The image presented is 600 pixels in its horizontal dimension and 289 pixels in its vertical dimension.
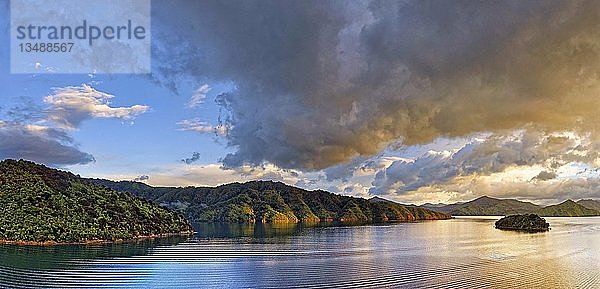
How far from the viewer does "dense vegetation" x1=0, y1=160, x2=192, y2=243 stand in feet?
330

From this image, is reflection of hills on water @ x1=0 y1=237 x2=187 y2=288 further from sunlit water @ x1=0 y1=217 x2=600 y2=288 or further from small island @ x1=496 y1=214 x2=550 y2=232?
small island @ x1=496 y1=214 x2=550 y2=232

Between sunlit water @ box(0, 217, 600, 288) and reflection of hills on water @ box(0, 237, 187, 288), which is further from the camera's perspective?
sunlit water @ box(0, 217, 600, 288)

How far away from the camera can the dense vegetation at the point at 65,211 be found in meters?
101

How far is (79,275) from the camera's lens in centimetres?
5934

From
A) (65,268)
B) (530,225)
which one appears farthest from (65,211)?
(530,225)

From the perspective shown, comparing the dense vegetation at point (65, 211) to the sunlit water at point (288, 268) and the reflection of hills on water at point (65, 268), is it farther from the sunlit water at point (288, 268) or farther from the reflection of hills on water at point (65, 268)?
the sunlit water at point (288, 268)

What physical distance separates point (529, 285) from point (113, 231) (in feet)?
295

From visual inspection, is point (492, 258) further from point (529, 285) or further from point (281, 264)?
point (281, 264)

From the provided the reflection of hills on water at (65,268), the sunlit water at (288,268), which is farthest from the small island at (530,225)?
the reflection of hills on water at (65,268)

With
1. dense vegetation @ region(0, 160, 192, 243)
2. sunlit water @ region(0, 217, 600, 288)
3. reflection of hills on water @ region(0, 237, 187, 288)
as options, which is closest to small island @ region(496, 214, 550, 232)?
sunlit water @ region(0, 217, 600, 288)

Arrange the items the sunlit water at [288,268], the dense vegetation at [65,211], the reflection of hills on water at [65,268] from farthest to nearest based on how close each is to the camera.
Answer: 1. the dense vegetation at [65,211]
2. the sunlit water at [288,268]
3. the reflection of hills on water at [65,268]

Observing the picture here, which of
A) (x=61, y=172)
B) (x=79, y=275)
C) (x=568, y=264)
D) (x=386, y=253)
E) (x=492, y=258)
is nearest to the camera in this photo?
(x=79, y=275)

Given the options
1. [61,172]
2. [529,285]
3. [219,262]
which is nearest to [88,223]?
[61,172]

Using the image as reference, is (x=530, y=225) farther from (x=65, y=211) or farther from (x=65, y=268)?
(x=65, y=268)
